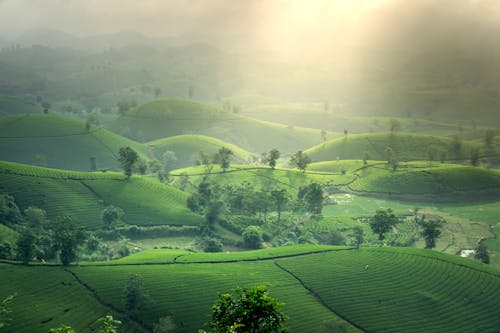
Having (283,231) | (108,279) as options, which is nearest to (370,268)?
(283,231)

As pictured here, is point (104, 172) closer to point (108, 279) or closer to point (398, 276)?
point (108, 279)

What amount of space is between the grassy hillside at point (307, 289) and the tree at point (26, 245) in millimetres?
4107

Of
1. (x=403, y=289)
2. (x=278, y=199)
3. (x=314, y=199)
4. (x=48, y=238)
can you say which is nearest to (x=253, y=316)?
(x=403, y=289)

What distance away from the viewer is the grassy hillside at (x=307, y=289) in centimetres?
7662

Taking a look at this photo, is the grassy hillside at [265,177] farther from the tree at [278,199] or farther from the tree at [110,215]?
the tree at [110,215]

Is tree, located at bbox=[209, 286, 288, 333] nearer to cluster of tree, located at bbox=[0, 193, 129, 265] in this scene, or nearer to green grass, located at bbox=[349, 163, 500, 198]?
cluster of tree, located at bbox=[0, 193, 129, 265]

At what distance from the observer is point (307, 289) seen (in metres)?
90.2

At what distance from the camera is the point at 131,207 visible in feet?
448

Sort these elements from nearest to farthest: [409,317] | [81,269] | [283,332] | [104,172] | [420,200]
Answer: [283,332]
[409,317]
[81,269]
[104,172]
[420,200]

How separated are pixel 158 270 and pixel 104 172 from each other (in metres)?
77.3

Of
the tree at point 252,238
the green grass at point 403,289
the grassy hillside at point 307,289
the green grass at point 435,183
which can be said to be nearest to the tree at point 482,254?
the grassy hillside at point 307,289

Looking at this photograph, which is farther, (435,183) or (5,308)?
(435,183)

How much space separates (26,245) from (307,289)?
6214 cm

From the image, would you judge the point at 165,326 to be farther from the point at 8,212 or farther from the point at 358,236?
the point at 8,212
